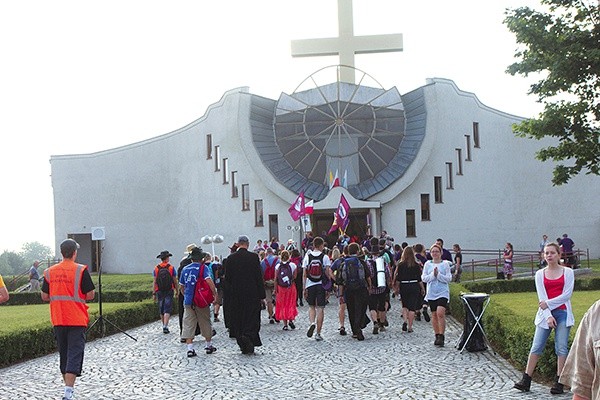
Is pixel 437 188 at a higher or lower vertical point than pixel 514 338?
higher

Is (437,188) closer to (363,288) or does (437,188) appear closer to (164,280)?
(164,280)

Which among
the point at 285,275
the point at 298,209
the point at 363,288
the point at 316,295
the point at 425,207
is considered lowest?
the point at 316,295

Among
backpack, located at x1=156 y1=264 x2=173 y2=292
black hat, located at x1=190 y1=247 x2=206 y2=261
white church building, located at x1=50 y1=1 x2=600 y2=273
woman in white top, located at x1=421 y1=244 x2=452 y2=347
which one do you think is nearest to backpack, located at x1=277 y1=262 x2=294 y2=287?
backpack, located at x1=156 y1=264 x2=173 y2=292

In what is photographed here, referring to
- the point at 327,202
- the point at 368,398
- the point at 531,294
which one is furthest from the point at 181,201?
the point at 368,398

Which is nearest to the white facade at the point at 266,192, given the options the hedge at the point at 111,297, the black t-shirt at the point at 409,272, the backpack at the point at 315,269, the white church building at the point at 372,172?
the white church building at the point at 372,172

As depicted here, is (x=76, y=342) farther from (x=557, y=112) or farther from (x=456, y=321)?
(x=557, y=112)

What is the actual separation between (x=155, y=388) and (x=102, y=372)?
5.79 feet

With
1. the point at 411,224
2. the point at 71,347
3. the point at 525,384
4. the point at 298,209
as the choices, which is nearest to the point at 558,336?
the point at 525,384

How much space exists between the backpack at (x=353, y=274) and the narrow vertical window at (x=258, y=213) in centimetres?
2281

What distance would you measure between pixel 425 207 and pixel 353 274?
921 inches

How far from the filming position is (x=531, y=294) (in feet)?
69.2

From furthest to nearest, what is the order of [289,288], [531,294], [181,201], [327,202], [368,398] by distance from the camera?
[181,201]
[327,202]
[531,294]
[289,288]
[368,398]

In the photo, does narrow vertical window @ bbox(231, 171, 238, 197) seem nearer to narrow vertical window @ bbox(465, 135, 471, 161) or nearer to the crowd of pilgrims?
narrow vertical window @ bbox(465, 135, 471, 161)

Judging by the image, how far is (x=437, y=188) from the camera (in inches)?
1394
